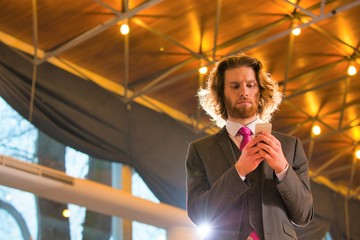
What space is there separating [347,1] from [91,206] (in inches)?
177

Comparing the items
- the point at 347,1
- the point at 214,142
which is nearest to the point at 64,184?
the point at 347,1

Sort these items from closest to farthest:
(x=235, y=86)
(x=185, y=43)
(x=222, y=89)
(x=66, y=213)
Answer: (x=235, y=86) < (x=222, y=89) < (x=66, y=213) < (x=185, y=43)

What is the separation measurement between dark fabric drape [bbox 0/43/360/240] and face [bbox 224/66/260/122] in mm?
6442

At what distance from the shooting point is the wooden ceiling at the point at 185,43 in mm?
9016

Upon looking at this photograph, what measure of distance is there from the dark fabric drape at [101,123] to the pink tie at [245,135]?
21.6ft

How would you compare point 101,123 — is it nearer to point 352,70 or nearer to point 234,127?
point 352,70

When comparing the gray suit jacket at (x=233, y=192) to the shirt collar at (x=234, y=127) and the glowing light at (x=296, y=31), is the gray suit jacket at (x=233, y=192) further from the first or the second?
the glowing light at (x=296, y=31)

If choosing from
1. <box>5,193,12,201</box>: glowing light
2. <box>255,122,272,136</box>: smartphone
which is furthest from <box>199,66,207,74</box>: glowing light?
<box>255,122,272,136</box>: smartphone

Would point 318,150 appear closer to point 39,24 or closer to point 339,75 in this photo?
point 339,75

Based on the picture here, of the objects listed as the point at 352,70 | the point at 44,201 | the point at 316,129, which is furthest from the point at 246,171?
the point at 316,129

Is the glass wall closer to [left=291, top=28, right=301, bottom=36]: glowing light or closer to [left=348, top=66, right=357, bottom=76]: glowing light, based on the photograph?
[left=291, top=28, right=301, bottom=36]: glowing light

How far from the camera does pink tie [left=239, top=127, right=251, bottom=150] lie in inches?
97.5

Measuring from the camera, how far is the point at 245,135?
2.49 meters

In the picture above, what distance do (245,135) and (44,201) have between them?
22.6ft
